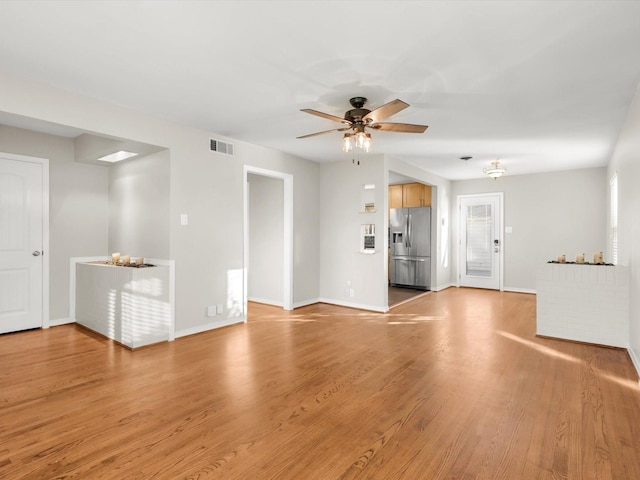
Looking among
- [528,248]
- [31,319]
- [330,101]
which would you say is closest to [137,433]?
[330,101]

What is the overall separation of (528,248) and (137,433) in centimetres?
765

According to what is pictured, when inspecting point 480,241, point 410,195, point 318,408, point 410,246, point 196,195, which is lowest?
point 318,408

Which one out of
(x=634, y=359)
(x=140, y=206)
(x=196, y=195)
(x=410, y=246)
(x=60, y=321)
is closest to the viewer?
(x=634, y=359)

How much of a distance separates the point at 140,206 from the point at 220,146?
130 cm

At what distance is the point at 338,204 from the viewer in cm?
622

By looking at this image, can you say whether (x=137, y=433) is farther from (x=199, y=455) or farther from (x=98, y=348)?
(x=98, y=348)

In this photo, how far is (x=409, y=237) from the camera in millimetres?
8078

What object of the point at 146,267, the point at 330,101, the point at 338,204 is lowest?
the point at 146,267

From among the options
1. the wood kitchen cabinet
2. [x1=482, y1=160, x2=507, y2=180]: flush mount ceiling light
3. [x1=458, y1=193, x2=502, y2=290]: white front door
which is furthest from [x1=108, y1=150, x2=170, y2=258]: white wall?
[x1=458, y1=193, x2=502, y2=290]: white front door

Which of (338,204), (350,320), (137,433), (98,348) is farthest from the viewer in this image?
(338,204)

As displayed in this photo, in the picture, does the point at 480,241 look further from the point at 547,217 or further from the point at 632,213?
the point at 632,213

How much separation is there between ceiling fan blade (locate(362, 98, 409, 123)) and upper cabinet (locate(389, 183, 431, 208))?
16.3 ft

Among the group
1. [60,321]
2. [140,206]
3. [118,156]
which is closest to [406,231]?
[140,206]

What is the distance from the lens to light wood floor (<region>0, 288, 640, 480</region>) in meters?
1.92
